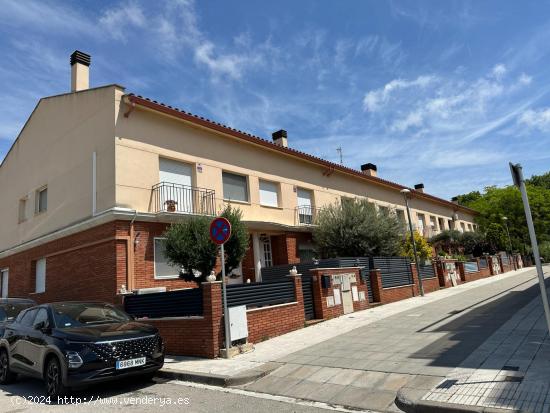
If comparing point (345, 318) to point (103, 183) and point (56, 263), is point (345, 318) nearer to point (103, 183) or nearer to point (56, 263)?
point (103, 183)

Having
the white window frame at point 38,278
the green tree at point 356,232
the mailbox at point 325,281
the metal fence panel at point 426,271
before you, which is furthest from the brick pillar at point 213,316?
the metal fence panel at point 426,271

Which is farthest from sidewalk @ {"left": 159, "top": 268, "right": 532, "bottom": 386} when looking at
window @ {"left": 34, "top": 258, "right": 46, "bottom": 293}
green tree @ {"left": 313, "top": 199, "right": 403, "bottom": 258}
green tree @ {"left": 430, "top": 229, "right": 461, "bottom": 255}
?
green tree @ {"left": 430, "top": 229, "right": 461, "bottom": 255}

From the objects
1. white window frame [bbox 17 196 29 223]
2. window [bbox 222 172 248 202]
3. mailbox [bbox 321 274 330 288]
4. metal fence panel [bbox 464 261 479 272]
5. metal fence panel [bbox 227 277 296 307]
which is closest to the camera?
metal fence panel [bbox 227 277 296 307]

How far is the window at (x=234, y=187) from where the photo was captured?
54.6 feet

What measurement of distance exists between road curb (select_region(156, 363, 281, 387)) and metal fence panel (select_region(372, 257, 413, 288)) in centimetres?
943

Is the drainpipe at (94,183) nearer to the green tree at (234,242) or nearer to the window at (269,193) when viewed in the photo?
the green tree at (234,242)

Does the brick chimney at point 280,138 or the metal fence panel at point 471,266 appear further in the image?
the metal fence panel at point 471,266

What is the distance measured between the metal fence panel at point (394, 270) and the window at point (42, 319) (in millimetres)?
11400

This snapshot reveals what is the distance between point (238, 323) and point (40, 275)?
449 inches

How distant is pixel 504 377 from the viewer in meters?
5.40

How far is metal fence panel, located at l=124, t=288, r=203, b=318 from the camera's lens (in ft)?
30.7

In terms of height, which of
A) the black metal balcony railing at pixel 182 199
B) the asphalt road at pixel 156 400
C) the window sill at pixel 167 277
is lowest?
the asphalt road at pixel 156 400

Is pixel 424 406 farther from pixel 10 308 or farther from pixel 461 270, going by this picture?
pixel 461 270

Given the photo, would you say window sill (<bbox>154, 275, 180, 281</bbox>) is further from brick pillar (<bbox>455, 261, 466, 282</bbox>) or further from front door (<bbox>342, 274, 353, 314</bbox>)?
brick pillar (<bbox>455, 261, 466, 282</bbox>)
